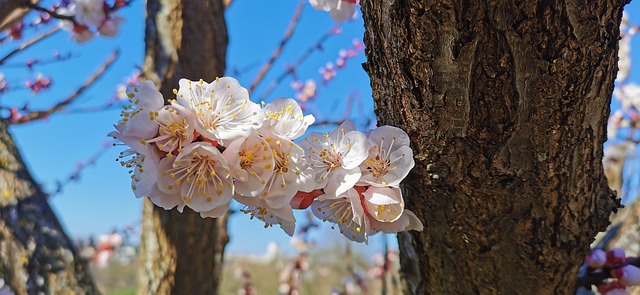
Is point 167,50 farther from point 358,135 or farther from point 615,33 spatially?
point 615,33

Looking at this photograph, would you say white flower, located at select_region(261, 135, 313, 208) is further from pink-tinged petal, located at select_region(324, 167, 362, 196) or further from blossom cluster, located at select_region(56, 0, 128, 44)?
blossom cluster, located at select_region(56, 0, 128, 44)

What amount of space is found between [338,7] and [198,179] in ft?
2.12

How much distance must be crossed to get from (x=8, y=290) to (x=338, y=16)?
100cm

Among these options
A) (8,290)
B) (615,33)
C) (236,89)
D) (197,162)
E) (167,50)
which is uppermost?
(615,33)

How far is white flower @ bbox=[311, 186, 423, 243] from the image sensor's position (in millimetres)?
698

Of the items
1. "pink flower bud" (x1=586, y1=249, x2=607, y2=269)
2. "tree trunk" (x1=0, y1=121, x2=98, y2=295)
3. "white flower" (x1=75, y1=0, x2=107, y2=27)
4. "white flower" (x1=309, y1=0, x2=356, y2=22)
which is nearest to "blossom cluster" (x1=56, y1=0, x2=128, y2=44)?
"white flower" (x1=75, y1=0, x2=107, y2=27)

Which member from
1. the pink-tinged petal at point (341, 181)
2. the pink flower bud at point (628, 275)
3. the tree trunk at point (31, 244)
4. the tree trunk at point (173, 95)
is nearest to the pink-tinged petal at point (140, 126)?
Answer: the pink-tinged petal at point (341, 181)

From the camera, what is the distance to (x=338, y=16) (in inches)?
45.4

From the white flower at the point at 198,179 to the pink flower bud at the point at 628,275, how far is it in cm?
92

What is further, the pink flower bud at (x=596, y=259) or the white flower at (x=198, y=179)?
the pink flower bud at (x=596, y=259)

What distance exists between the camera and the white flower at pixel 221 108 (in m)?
0.63

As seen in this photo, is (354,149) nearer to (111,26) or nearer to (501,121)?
(501,121)

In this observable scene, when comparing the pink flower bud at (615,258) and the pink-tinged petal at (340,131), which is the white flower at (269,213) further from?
the pink flower bud at (615,258)

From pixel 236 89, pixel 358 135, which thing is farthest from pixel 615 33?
pixel 236 89
